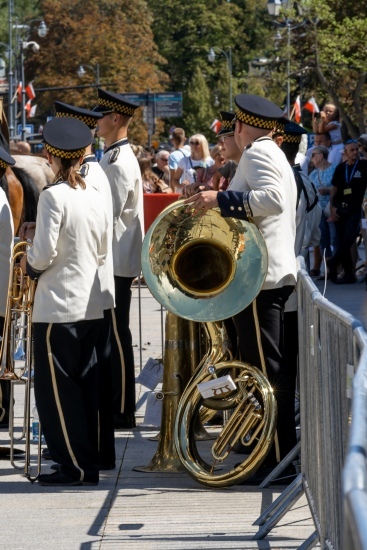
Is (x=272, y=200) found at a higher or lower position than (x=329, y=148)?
higher

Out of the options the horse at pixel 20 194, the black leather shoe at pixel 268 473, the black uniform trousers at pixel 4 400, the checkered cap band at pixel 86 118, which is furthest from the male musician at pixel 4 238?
the horse at pixel 20 194

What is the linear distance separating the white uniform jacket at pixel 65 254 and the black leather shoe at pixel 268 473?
45.5 inches

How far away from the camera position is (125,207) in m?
8.22

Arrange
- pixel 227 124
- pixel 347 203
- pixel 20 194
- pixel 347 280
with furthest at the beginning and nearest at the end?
pixel 347 280
pixel 347 203
pixel 20 194
pixel 227 124

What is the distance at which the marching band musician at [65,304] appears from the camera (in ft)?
21.9

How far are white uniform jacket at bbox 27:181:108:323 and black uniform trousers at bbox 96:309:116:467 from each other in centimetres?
41

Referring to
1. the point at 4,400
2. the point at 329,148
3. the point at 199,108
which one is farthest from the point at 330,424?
the point at 199,108

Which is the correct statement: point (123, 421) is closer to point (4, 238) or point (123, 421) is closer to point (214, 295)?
point (4, 238)

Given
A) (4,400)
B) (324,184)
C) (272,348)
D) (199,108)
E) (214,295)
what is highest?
(214,295)

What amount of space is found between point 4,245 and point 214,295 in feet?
5.60

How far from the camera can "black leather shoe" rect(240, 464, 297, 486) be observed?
6660 millimetres

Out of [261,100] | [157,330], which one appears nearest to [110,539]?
[261,100]

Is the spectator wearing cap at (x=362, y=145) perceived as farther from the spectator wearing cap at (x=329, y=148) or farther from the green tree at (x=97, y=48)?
the green tree at (x=97, y=48)

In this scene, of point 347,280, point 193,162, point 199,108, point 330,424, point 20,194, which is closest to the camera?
point 330,424
